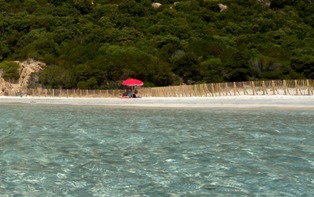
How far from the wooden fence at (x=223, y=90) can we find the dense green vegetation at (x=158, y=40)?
6.12 m

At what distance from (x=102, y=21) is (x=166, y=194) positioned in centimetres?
8386

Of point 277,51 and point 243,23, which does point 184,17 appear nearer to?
point 243,23

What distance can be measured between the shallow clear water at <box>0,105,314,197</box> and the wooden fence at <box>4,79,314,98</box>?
67.2 feet

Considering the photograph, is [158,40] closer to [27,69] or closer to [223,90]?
[27,69]

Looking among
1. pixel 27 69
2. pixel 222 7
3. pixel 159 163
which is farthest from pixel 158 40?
pixel 159 163

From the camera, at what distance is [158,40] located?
7456 centimetres

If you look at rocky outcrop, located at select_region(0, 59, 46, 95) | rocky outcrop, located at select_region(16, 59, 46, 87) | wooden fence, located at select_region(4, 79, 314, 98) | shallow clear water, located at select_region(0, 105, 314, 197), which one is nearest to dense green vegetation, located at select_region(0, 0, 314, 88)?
rocky outcrop, located at select_region(16, 59, 46, 87)

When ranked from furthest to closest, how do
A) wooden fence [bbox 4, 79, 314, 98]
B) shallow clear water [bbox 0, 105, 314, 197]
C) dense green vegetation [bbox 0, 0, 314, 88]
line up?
dense green vegetation [bbox 0, 0, 314, 88], wooden fence [bbox 4, 79, 314, 98], shallow clear water [bbox 0, 105, 314, 197]

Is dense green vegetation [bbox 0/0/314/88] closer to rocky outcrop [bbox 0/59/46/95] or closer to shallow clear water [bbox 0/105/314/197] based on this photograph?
rocky outcrop [bbox 0/59/46/95]

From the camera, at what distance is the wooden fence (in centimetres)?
3509

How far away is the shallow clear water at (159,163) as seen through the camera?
740cm

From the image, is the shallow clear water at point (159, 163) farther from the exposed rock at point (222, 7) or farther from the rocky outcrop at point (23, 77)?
the exposed rock at point (222, 7)

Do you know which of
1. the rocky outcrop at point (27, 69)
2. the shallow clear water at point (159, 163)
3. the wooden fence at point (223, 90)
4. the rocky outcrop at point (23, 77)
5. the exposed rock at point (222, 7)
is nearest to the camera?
the shallow clear water at point (159, 163)

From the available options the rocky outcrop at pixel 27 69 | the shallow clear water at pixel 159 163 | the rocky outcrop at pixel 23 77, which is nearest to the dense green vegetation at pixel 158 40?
the rocky outcrop at pixel 27 69
